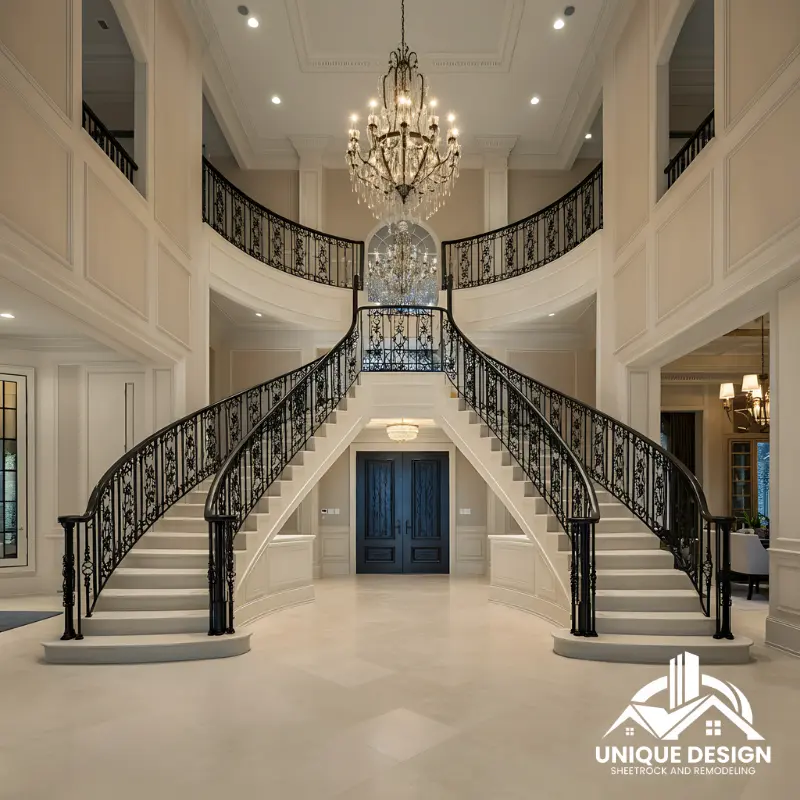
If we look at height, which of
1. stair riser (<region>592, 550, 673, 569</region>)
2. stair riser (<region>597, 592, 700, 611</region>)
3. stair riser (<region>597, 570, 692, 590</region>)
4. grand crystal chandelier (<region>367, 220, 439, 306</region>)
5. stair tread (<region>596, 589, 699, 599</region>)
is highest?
grand crystal chandelier (<region>367, 220, 439, 306</region>)

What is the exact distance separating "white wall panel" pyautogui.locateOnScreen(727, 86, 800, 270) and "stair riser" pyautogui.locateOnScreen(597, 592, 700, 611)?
3026 millimetres

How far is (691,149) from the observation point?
6969 mm

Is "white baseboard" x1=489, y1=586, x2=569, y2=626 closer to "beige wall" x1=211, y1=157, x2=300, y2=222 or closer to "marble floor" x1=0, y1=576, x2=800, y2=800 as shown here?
"marble floor" x1=0, y1=576, x2=800, y2=800

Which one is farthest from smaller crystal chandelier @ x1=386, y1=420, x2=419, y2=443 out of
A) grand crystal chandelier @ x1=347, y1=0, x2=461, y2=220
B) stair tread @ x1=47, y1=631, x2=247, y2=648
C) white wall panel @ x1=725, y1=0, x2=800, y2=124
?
white wall panel @ x1=725, y1=0, x2=800, y2=124

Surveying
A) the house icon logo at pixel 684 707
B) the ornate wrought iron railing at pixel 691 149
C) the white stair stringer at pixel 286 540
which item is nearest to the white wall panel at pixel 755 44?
the ornate wrought iron railing at pixel 691 149

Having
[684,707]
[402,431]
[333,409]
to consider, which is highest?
[333,409]

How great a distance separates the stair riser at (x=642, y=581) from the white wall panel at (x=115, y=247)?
17.9 ft

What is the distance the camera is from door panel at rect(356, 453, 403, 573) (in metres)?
11.7

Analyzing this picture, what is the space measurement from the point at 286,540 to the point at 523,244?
6641mm

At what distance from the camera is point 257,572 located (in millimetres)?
7418

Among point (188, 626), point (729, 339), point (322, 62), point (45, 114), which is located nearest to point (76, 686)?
point (188, 626)

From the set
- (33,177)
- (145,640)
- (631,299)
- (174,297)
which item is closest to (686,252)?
(631,299)

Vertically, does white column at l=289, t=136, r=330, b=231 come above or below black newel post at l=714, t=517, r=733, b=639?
above

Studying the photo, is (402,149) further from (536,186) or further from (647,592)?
(536,186)
